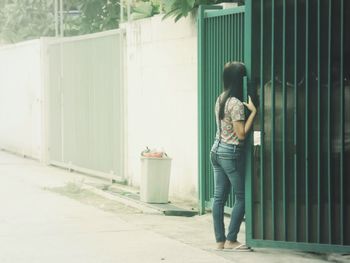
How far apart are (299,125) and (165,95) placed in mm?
5091

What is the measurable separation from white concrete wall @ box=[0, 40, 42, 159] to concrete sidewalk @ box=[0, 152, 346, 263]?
525cm

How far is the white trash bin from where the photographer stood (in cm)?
1222

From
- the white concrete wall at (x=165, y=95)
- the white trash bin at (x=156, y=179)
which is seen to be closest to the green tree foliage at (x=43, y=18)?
the white concrete wall at (x=165, y=95)

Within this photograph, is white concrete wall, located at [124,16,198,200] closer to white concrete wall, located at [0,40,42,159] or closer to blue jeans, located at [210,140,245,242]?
blue jeans, located at [210,140,245,242]

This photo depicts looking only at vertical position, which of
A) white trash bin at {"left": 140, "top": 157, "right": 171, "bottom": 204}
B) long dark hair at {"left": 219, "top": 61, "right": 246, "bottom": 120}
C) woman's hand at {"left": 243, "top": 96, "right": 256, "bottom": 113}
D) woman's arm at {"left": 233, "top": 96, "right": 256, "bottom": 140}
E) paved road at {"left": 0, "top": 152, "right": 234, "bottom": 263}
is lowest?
paved road at {"left": 0, "top": 152, "right": 234, "bottom": 263}

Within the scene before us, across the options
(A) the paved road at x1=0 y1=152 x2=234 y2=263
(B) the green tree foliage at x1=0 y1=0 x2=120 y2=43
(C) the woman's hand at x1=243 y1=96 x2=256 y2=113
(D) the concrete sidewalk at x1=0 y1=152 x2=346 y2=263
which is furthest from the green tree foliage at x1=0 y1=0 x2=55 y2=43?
(C) the woman's hand at x1=243 y1=96 x2=256 y2=113

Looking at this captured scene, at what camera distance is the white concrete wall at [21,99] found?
19.3 meters

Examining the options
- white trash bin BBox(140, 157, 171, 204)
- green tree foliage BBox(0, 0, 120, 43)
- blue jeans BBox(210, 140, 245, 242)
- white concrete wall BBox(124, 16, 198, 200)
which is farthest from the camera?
green tree foliage BBox(0, 0, 120, 43)

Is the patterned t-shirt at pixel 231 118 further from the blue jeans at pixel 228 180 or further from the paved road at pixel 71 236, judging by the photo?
the paved road at pixel 71 236

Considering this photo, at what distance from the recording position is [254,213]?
8555mm

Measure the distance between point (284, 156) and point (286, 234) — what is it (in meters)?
0.74

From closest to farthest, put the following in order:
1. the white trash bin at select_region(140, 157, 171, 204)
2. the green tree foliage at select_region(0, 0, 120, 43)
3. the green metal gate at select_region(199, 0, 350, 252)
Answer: the green metal gate at select_region(199, 0, 350, 252), the white trash bin at select_region(140, 157, 171, 204), the green tree foliage at select_region(0, 0, 120, 43)

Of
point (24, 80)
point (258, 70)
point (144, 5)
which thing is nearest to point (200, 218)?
point (258, 70)

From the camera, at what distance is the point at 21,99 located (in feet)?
68.3
